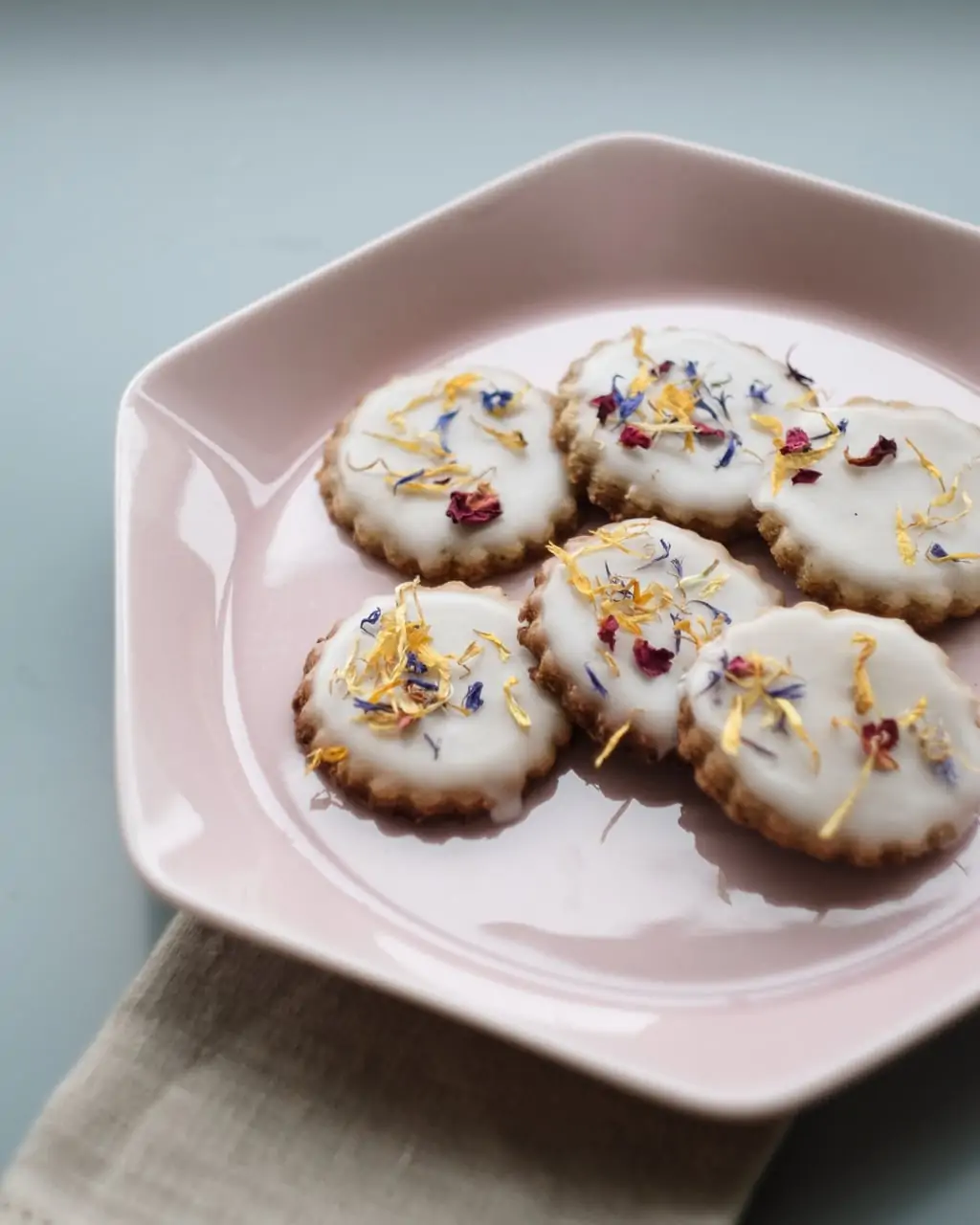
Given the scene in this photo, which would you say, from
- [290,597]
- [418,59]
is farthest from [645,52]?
[290,597]

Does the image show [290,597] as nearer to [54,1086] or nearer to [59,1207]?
[54,1086]

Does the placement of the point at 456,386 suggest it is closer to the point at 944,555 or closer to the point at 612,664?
the point at 612,664

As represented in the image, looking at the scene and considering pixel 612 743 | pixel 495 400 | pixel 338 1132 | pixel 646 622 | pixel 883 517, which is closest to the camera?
pixel 338 1132

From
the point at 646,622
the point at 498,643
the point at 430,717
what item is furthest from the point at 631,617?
the point at 430,717

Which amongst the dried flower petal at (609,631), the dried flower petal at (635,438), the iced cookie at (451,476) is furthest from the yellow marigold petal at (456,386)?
the dried flower petal at (609,631)

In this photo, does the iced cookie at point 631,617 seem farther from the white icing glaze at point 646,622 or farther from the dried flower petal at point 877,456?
the dried flower petal at point 877,456

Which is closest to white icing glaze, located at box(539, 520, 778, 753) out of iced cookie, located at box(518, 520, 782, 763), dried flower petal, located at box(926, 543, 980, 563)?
iced cookie, located at box(518, 520, 782, 763)
